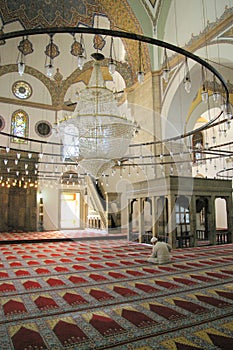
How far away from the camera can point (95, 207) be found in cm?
1206

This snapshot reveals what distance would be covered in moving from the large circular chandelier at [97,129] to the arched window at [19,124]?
7571 mm

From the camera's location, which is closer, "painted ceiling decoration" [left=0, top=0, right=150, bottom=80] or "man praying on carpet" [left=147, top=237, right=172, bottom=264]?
"man praying on carpet" [left=147, top=237, right=172, bottom=264]

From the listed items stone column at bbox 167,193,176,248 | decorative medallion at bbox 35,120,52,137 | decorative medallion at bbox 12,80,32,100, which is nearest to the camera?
stone column at bbox 167,193,176,248

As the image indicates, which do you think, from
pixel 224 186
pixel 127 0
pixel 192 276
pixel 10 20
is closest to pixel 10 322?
pixel 192 276

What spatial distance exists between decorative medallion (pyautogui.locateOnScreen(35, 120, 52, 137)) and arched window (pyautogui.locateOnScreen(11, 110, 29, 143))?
533 millimetres

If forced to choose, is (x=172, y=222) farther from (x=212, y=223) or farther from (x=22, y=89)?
(x=22, y=89)

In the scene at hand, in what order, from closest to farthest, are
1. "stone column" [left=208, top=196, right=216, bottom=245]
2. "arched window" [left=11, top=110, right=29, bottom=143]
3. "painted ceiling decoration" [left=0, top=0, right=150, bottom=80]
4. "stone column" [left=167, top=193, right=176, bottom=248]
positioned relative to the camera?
"stone column" [left=167, top=193, right=176, bottom=248] → "stone column" [left=208, top=196, right=216, bottom=245] → "painted ceiling decoration" [left=0, top=0, right=150, bottom=80] → "arched window" [left=11, top=110, right=29, bottom=143]

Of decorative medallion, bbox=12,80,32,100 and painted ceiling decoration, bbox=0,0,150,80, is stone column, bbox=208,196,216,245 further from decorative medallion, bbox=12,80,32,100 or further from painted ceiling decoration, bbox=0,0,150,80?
decorative medallion, bbox=12,80,32,100

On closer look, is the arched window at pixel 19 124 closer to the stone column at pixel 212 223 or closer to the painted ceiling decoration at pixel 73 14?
the painted ceiling decoration at pixel 73 14

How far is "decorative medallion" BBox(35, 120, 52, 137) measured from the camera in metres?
13.8

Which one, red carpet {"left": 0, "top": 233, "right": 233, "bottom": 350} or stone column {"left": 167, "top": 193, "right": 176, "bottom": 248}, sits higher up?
stone column {"left": 167, "top": 193, "right": 176, "bottom": 248}

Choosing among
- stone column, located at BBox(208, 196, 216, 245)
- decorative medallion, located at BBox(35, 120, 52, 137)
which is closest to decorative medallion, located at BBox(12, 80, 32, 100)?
decorative medallion, located at BBox(35, 120, 52, 137)

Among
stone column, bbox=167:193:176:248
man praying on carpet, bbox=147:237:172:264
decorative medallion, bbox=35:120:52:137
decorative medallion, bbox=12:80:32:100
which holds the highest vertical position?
decorative medallion, bbox=12:80:32:100

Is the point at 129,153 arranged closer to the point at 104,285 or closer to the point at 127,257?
the point at 127,257
